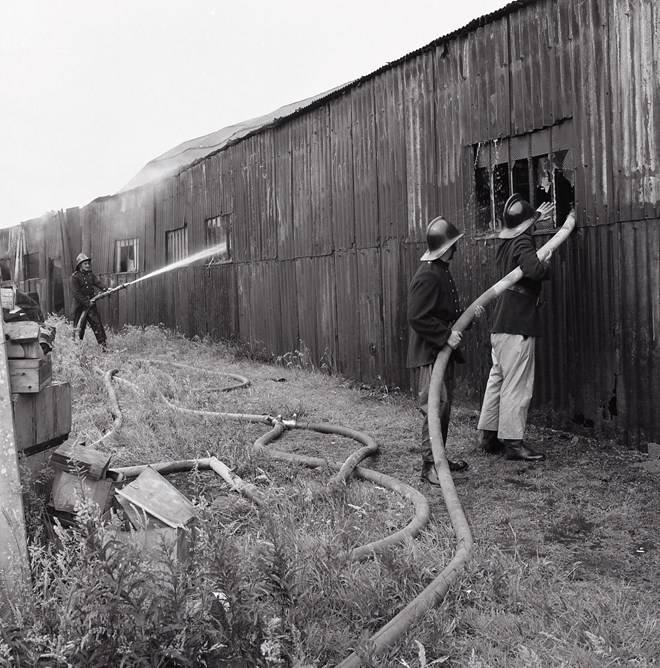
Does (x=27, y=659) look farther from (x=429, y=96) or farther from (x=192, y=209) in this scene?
(x=192, y=209)

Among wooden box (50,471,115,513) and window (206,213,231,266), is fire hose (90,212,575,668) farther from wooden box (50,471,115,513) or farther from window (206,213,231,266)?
window (206,213,231,266)

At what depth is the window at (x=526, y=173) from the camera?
21.3ft

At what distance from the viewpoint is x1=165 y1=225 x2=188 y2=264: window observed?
16422 mm

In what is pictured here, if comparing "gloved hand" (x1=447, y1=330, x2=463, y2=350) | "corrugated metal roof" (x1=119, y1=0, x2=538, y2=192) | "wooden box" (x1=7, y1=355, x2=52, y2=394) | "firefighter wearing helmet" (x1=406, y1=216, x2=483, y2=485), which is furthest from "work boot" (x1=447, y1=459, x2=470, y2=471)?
"corrugated metal roof" (x1=119, y1=0, x2=538, y2=192)

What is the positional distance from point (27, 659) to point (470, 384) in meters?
5.74

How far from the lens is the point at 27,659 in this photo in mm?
2553

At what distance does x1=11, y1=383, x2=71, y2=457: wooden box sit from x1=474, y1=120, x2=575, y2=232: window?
4.62 meters

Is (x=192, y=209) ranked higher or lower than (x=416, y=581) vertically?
higher

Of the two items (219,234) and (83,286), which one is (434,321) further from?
(83,286)

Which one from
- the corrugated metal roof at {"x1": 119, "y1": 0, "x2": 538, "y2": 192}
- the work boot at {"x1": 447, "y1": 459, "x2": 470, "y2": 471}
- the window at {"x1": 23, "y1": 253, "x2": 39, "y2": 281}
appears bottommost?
the work boot at {"x1": 447, "y1": 459, "x2": 470, "y2": 471}

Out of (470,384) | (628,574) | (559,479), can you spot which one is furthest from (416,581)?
(470,384)

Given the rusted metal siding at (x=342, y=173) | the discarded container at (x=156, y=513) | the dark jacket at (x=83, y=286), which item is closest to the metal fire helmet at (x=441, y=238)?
the discarded container at (x=156, y=513)

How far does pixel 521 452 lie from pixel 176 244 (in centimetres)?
1271

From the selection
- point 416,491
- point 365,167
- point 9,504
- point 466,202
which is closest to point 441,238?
point 416,491
